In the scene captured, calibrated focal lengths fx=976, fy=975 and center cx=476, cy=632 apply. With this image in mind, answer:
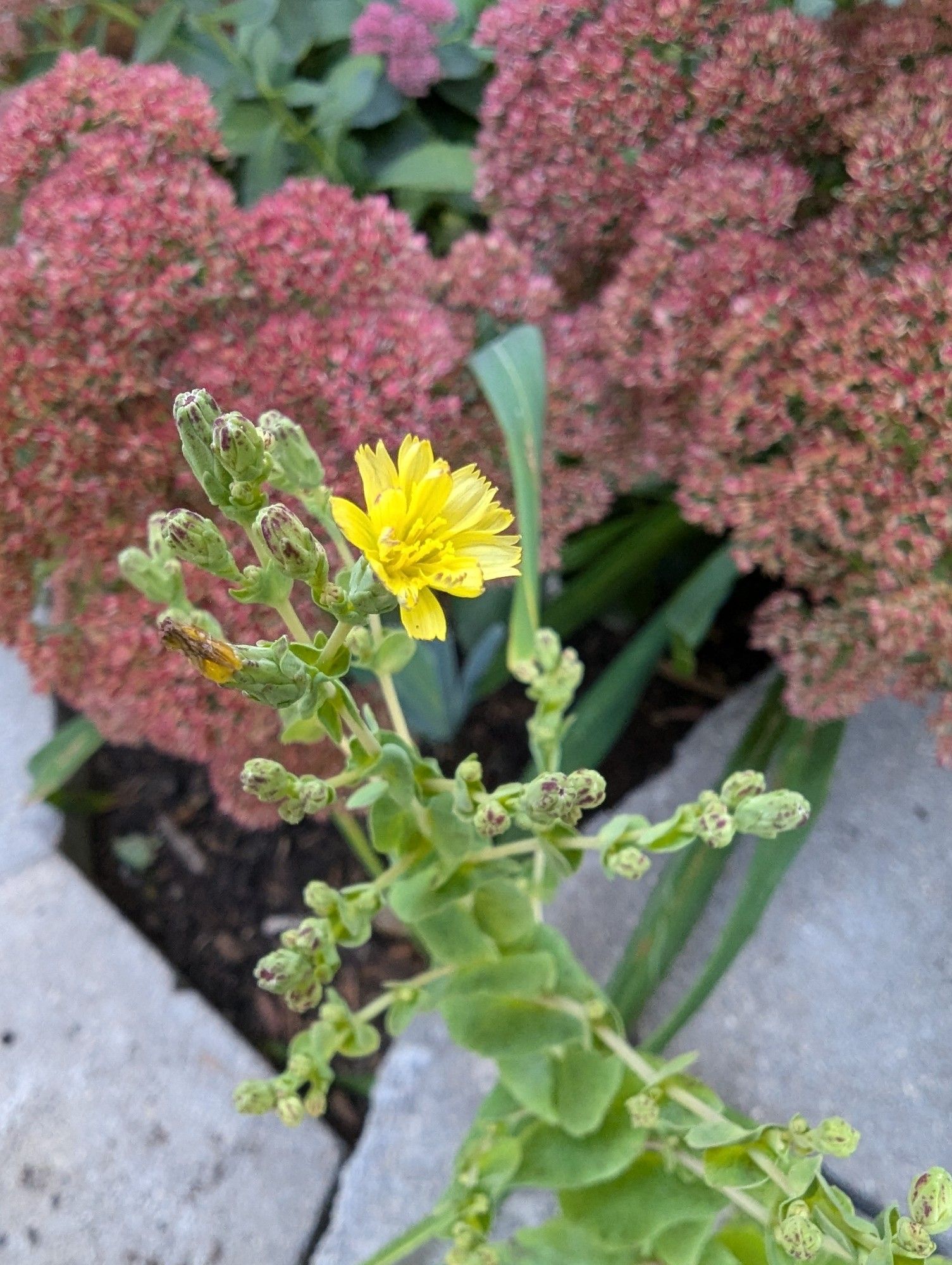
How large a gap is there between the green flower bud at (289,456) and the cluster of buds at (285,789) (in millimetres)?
121

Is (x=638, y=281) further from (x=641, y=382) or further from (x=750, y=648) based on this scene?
(x=750, y=648)

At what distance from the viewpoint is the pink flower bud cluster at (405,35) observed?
83cm

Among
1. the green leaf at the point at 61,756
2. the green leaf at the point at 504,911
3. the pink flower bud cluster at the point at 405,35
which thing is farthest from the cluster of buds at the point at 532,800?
the pink flower bud cluster at the point at 405,35

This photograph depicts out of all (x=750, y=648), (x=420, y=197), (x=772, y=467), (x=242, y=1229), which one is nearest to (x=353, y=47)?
(x=420, y=197)

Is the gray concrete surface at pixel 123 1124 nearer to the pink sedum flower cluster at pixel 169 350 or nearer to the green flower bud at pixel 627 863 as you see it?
the pink sedum flower cluster at pixel 169 350

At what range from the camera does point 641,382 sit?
711 millimetres

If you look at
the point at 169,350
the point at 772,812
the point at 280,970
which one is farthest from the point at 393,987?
the point at 169,350

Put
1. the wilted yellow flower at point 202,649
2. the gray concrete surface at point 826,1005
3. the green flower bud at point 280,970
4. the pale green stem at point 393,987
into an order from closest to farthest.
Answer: the wilted yellow flower at point 202,649, the green flower bud at point 280,970, the pale green stem at point 393,987, the gray concrete surface at point 826,1005

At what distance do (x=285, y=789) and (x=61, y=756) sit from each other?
24.0 inches

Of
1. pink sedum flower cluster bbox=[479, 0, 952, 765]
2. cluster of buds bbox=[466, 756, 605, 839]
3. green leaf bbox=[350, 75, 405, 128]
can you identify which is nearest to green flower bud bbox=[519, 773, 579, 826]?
cluster of buds bbox=[466, 756, 605, 839]

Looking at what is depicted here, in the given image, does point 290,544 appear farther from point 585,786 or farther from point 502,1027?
point 502,1027

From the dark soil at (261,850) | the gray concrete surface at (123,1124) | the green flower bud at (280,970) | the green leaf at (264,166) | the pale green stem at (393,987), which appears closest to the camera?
the green flower bud at (280,970)

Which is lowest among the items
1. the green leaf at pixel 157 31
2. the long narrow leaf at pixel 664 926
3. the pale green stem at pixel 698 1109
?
the long narrow leaf at pixel 664 926

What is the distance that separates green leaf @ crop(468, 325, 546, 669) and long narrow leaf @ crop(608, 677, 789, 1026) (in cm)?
28
